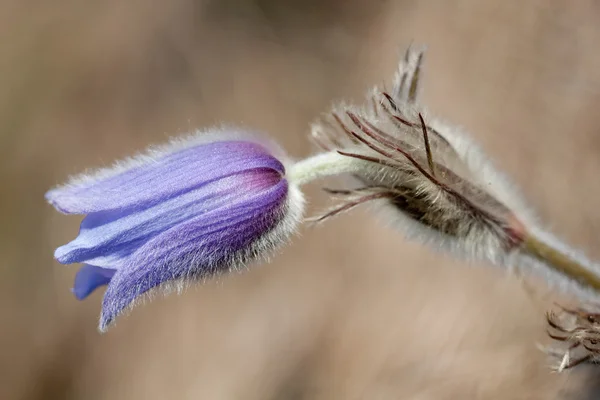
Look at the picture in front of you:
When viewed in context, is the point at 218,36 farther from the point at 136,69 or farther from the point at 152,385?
the point at 152,385

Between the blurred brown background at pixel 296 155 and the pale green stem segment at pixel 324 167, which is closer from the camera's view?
the pale green stem segment at pixel 324 167

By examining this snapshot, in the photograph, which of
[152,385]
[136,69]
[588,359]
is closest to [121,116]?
[136,69]

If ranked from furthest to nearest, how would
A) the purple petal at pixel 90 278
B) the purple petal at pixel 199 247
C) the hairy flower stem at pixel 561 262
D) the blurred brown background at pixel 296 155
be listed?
the blurred brown background at pixel 296 155 < the hairy flower stem at pixel 561 262 < the purple petal at pixel 90 278 < the purple petal at pixel 199 247

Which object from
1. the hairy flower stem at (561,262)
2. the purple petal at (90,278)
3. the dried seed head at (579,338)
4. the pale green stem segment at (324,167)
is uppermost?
the hairy flower stem at (561,262)

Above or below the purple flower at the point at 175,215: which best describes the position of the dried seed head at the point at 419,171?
above

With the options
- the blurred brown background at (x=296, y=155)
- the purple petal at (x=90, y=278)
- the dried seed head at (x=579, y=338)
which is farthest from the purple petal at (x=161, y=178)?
the blurred brown background at (x=296, y=155)

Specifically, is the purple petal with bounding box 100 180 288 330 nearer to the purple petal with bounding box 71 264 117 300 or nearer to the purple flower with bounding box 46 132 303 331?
the purple flower with bounding box 46 132 303 331

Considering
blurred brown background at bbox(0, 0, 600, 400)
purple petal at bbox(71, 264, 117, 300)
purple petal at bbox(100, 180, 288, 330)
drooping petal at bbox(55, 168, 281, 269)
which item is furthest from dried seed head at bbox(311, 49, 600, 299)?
blurred brown background at bbox(0, 0, 600, 400)

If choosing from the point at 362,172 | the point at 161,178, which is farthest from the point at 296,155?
the point at 161,178

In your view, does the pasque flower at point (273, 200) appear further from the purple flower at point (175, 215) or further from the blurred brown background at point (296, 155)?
the blurred brown background at point (296, 155)
